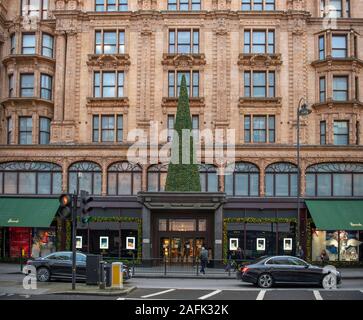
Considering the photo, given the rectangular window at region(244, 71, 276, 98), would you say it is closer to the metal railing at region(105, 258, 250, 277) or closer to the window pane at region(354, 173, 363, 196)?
the window pane at region(354, 173, 363, 196)

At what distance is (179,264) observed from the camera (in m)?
36.7

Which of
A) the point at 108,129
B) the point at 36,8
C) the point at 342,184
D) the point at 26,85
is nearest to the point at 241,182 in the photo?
the point at 342,184

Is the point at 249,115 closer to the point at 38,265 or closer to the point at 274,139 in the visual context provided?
the point at 274,139

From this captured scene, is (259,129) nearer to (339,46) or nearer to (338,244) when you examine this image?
(339,46)

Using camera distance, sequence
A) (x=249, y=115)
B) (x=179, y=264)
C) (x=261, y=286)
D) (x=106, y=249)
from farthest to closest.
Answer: (x=249, y=115) < (x=106, y=249) < (x=179, y=264) < (x=261, y=286)

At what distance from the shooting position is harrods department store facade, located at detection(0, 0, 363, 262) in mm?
39562

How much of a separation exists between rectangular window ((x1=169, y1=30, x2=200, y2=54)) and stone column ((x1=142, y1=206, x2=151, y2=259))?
12825 millimetres

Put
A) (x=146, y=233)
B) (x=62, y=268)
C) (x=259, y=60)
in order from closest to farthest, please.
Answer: (x=62, y=268) → (x=146, y=233) → (x=259, y=60)

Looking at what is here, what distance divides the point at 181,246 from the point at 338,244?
36.7 feet

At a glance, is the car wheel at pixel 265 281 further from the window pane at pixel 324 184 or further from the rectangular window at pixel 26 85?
the rectangular window at pixel 26 85

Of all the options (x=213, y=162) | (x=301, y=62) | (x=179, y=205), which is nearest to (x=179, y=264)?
(x=179, y=205)

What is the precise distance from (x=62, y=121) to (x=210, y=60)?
12.3m

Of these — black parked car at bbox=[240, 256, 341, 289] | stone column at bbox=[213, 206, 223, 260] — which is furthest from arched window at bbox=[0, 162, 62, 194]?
black parked car at bbox=[240, 256, 341, 289]

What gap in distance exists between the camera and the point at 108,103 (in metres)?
42.9
